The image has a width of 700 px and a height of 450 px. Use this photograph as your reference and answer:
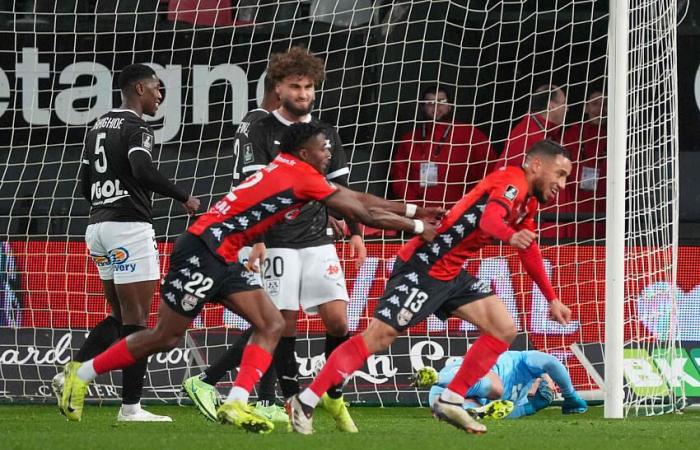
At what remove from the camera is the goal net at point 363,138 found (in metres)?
10.6

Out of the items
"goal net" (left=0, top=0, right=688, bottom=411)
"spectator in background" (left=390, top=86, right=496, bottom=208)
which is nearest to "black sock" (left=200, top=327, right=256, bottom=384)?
"goal net" (left=0, top=0, right=688, bottom=411)

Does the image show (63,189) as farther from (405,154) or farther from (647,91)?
(647,91)

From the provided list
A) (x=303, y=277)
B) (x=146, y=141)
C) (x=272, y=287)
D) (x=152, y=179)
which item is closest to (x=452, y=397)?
(x=303, y=277)

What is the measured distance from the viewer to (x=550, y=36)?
35.7ft

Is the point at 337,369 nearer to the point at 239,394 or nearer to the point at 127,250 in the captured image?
the point at 239,394

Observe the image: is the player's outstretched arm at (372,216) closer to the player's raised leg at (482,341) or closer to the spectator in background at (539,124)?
the player's raised leg at (482,341)

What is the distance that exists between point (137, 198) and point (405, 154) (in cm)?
282

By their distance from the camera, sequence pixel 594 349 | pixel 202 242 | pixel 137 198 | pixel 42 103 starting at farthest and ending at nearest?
pixel 42 103, pixel 594 349, pixel 137 198, pixel 202 242

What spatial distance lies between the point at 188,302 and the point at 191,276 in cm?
13

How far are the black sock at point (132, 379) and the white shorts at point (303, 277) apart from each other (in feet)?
2.86

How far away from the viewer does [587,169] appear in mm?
10781

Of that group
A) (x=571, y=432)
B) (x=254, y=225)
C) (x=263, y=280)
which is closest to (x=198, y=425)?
(x=263, y=280)

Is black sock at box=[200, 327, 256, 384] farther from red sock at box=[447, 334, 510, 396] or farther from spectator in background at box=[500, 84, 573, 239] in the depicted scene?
spectator in background at box=[500, 84, 573, 239]

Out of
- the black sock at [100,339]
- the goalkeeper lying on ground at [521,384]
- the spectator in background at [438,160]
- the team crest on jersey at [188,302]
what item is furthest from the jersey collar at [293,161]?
the spectator in background at [438,160]
